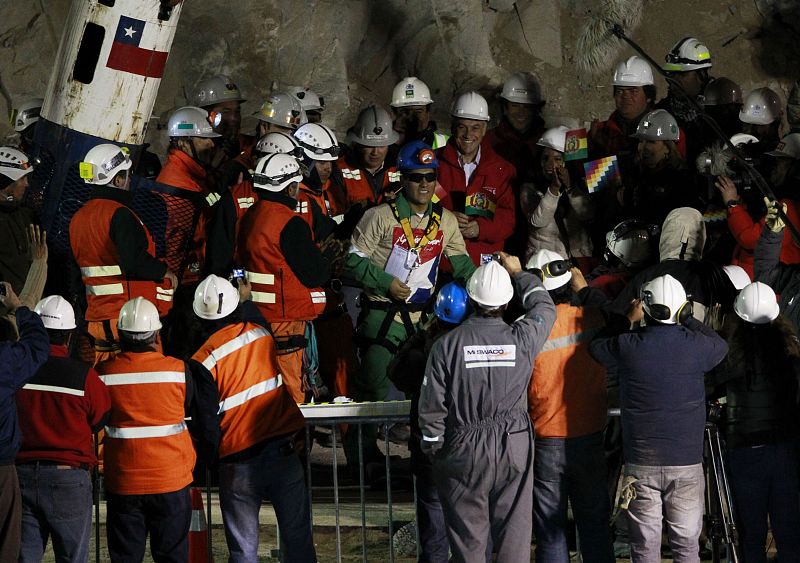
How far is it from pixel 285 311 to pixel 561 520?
2.85m

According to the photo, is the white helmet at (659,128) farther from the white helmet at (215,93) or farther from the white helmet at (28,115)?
the white helmet at (28,115)

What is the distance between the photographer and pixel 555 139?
9.95m

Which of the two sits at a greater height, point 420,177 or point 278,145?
point 278,145

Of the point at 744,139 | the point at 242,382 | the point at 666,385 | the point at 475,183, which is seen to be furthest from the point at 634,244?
the point at 242,382

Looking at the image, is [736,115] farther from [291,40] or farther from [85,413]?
[291,40]

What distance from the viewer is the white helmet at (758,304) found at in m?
7.36

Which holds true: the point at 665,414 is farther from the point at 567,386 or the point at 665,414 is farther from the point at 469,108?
the point at 469,108

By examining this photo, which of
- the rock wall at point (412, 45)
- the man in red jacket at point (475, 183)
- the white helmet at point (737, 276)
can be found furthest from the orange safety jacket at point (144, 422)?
the rock wall at point (412, 45)

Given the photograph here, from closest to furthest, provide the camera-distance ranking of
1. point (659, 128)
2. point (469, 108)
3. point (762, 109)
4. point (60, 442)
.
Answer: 1. point (60, 442)
2. point (659, 128)
3. point (762, 109)
4. point (469, 108)

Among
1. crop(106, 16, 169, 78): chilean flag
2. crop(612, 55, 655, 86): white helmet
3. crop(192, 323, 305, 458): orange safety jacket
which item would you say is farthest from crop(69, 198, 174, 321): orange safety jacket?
crop(612, 55, 655, 86): white helmet

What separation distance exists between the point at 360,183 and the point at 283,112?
88cm

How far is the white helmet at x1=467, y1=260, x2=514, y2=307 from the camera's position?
688 centimetres

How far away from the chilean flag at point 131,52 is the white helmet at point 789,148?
16.1ft

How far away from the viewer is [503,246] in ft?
33.7
